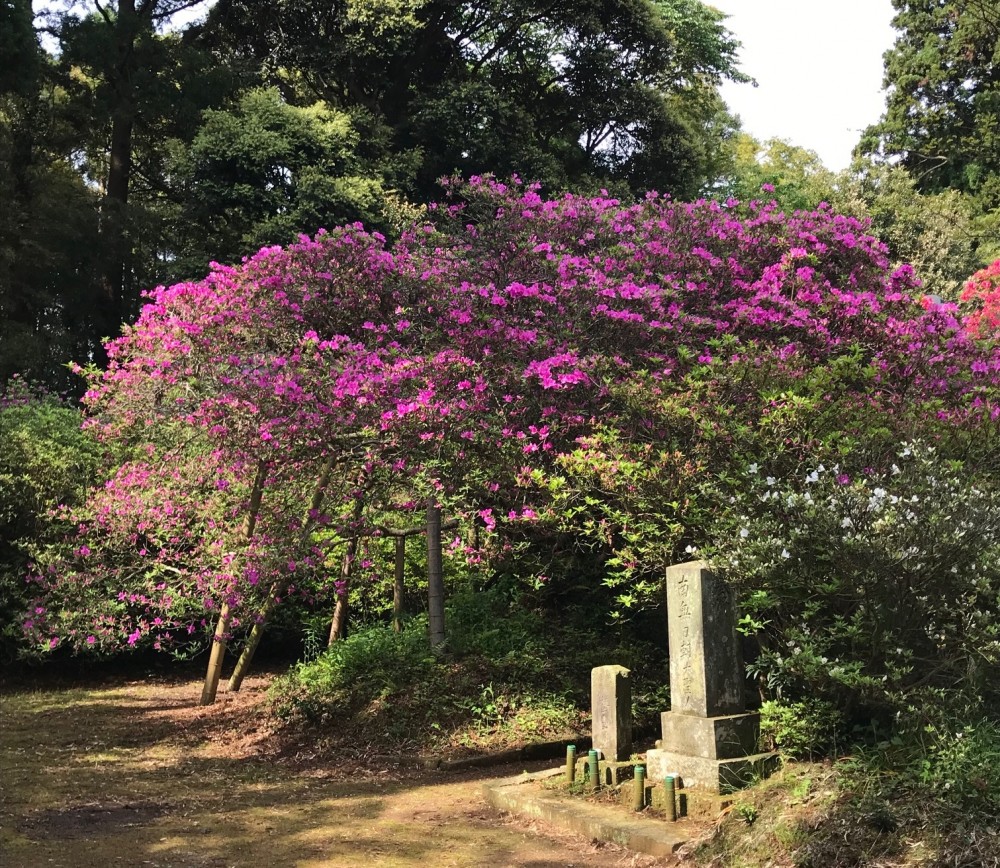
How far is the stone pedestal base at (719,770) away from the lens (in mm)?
4863

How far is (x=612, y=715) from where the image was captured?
5.75m

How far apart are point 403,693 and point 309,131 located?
1129 centimetres

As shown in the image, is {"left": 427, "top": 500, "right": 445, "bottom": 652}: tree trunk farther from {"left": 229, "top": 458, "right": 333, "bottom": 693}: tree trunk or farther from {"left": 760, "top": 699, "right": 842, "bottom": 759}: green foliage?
{"left": 760, "top": 699, "right": 842, "bottom": 759}: green foliage

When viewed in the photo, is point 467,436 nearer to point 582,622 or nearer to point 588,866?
point 582,622

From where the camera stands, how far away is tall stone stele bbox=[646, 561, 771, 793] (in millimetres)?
5000

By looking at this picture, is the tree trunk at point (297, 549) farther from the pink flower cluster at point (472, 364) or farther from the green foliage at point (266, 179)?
the green foliage at point (266, 179)

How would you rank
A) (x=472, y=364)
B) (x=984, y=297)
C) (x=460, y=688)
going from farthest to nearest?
(x=984, y=297) → (x=460, y=688) → (x=472, y=364)

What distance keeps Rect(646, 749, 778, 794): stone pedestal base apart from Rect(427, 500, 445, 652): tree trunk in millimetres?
3265

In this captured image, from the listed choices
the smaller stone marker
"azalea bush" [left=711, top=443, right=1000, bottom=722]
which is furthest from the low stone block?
the smaller stone marker

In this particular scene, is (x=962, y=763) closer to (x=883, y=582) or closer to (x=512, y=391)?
(x=883, y=582)

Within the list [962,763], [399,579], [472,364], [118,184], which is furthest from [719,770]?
[118,184]

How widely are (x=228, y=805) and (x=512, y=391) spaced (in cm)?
361

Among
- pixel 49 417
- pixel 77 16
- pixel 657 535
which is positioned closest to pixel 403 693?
pixel 657 535

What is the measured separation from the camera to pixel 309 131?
51.4 ft
